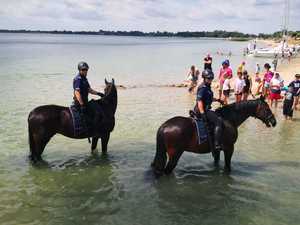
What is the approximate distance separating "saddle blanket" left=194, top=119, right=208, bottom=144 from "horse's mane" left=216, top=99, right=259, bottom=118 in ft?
2.61

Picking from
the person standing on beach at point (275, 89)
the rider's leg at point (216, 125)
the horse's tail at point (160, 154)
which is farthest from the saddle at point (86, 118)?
the person standing on beach at point (275, 89)

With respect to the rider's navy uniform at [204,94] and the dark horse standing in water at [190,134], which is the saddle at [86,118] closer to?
the dark horse standing in water at [190,134]

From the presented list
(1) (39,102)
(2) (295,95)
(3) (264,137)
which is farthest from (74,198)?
(1) (39,102)

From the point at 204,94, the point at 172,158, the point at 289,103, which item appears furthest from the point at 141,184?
the point at 289,103

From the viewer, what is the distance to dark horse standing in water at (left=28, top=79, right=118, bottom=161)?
9.99m

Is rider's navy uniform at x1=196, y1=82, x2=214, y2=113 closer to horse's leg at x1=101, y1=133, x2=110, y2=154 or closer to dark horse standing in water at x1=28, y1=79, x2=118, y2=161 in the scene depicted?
dark horse standing in water at x1=28, y1=79, x2=118, y2=161

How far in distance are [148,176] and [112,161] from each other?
5.45ft

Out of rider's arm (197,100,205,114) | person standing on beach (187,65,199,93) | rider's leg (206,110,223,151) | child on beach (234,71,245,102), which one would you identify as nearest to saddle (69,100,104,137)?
rider's arm (197,100,205,114)

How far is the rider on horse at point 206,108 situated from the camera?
9.02m

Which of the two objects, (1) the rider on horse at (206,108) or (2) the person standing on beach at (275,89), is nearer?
(1) the rider on horse at (206,108)

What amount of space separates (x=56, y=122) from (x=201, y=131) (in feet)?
12.3

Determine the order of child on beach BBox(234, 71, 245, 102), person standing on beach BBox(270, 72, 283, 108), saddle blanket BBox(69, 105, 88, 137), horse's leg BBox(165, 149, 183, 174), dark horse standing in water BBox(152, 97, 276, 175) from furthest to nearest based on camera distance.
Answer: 1. person standing on beach BBox(270, 72, 283, 108)
2. child on beach BBox(234, 71, 245, 102)
3. saddle blanket BBox(69, 105, 88, 137)
4. horse's leg BBox(165, 149, 183, 174)
5. dark horse standing in water BBox(152, 97, 276, 175)

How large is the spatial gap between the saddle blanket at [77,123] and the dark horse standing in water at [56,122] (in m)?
0.08

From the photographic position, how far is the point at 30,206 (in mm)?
8023
